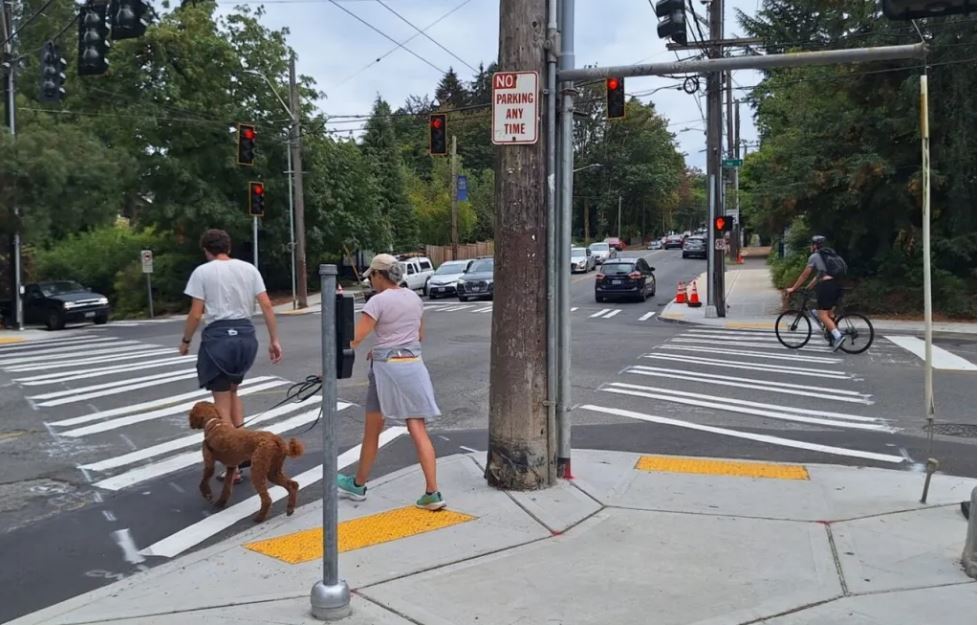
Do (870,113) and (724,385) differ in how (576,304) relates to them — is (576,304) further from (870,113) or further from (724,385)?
(724,385)

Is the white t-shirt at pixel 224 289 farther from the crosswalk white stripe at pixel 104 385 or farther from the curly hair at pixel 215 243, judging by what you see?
the crosswalk white stripe at pixel 104 385

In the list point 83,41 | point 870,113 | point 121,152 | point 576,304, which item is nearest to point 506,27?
point 83,41

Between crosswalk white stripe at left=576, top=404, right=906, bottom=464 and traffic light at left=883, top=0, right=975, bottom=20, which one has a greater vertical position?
traffic light at left=883, top=0, right=975, bottom=20

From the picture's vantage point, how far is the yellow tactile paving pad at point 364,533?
523 cm

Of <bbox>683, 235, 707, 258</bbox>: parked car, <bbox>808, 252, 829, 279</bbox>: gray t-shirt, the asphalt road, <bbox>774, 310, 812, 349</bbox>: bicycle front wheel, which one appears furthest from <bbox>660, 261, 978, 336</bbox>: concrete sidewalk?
<bbox>683, 235, 707, 258</bbox>: parked car

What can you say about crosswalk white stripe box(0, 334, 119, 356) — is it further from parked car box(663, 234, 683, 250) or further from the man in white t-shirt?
parked car box(663, 234, 683, 250)

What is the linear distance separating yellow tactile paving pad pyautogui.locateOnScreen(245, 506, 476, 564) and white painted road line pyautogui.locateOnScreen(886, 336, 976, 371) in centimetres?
883

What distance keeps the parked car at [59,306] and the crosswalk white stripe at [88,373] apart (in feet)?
42.5

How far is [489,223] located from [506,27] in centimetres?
6055

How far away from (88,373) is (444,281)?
22.4 metres

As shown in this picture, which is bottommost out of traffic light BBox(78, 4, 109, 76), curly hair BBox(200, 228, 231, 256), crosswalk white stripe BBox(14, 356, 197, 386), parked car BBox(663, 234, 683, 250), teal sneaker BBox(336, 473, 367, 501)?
crosswalk white stripe BBox(14, 356, 197, 386)

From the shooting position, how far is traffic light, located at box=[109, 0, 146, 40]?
13812mm

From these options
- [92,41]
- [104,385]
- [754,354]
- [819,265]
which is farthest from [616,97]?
[104,385]

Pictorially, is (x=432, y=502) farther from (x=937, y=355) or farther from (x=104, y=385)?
(x=937, y=355)
